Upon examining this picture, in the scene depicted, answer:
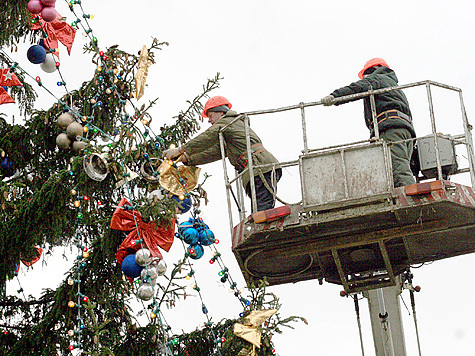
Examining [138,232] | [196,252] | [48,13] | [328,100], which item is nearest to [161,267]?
[138,232]

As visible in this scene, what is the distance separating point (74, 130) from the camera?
15141 mm

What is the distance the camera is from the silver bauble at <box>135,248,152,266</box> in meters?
13.5

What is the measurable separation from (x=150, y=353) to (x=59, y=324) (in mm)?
1070

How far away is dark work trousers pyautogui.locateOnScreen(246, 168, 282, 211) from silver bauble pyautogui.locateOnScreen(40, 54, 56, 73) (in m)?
3.01

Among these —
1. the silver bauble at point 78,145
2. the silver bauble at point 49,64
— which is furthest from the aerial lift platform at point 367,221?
the silver bauble at point 49,64

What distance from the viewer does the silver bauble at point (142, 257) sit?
13547 millimetres

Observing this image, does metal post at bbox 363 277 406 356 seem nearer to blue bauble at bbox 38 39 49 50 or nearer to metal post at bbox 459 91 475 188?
metal post at bbox 459 91 475 188

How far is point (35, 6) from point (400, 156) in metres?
4.60

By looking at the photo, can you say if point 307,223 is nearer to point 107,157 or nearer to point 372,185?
point 372,185

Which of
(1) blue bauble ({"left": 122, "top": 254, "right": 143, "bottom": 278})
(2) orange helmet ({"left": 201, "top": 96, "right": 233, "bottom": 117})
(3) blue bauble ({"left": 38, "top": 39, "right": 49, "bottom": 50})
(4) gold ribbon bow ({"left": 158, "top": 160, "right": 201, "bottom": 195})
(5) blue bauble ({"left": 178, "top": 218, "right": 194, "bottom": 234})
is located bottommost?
(1) blue bauble ({"left": 122, "top": 254, "right": 143, "bottom": 278})

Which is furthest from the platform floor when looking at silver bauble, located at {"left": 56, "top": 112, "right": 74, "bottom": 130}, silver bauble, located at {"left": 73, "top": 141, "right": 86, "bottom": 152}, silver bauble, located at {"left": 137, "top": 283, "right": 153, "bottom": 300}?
silver bauble, located at {"left": 56, "top": 112, "right": 74, "bottom": 130}

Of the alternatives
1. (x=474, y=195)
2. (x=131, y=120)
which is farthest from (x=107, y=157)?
(x=474, y=195)

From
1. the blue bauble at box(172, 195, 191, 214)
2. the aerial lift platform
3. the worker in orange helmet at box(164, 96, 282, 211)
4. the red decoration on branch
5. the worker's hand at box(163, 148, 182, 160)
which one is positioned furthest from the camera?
the red decoration on branch

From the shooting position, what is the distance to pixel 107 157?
13773 mm
